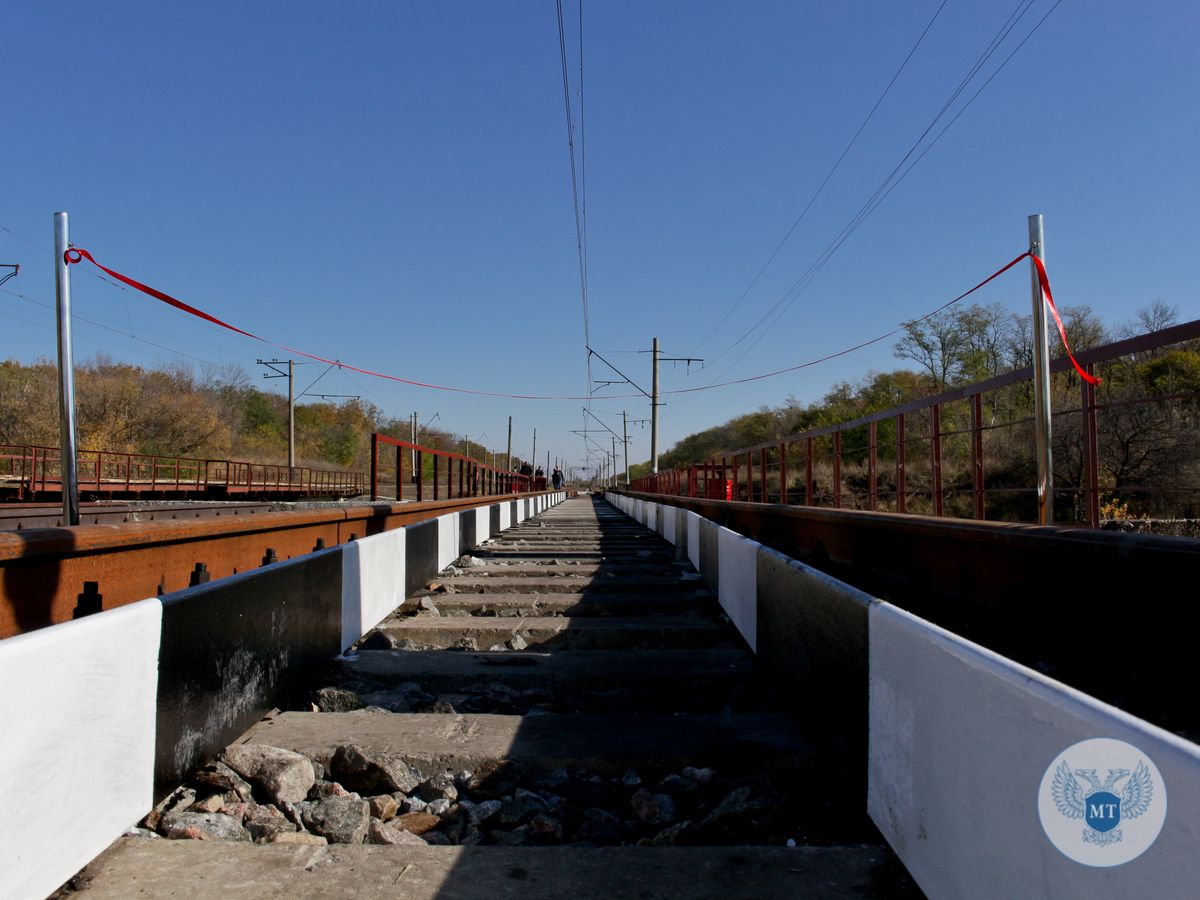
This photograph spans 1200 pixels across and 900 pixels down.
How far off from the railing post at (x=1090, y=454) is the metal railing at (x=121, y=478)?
12071 mm

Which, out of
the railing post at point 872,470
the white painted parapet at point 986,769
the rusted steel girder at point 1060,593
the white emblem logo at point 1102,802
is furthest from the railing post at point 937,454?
the white emblem logo at point 1102,802

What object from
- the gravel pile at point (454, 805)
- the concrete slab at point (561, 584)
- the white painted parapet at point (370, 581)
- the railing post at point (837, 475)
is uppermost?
the railing post at point (837, 475)

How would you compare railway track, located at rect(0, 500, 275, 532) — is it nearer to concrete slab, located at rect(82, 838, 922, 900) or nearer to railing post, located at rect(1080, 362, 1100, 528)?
concrete slab, located at rect(82, 838, 922, 900)

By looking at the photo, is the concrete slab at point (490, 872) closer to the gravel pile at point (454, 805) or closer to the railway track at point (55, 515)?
the gravel pile at point (454, 805)

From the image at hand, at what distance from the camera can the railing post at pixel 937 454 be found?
652 cm

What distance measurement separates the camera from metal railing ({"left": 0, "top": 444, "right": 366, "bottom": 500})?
62.8 feet

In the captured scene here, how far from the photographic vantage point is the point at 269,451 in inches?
3118

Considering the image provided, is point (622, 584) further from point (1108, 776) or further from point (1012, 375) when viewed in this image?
point (1108, 776)

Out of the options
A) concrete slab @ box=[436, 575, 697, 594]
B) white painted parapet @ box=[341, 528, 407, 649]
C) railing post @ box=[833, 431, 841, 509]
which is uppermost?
railing post @ box=[833, 431, 841, 509]

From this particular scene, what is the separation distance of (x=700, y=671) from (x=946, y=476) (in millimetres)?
12051

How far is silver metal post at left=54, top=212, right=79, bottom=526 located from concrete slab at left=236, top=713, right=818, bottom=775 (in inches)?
78.0

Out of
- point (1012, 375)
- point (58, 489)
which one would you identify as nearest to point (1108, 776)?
point (1012, 375)

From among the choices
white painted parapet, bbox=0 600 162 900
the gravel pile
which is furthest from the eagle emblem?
white painted parapet, bbox=0 600 162 900

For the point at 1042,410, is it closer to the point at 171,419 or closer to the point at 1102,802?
the point at 1102,802
